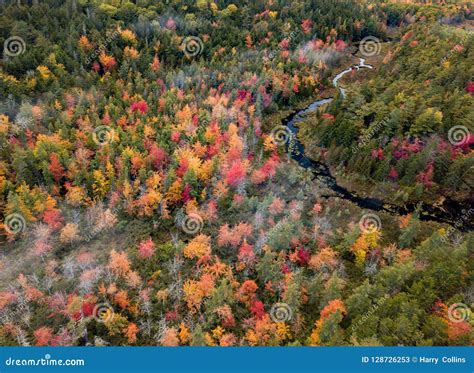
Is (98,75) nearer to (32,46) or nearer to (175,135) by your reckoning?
(32,46)

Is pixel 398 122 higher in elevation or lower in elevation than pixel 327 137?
higher

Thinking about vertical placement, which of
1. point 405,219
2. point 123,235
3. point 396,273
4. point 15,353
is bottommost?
point 123,235

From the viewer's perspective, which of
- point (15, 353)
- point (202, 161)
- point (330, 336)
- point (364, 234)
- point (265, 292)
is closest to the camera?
point (15, 353)

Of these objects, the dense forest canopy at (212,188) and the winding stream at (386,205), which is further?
the winding stream at (386,205)

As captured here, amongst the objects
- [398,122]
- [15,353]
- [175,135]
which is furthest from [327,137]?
[15,353]

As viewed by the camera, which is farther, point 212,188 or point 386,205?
point 386,205

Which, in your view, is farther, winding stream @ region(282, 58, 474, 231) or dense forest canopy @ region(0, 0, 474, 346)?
winding stream @ region(282, 58, 474, 231)

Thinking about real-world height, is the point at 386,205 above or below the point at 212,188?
below

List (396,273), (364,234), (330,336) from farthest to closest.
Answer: (364,234) < (396,273) < (330,336)
